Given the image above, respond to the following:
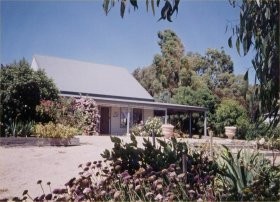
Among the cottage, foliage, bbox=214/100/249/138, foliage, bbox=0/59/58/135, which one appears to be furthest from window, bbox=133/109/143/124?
foliage, bbox=0/59/58/135

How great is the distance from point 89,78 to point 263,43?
26.7 metres

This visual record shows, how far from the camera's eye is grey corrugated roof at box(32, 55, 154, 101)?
27781mm

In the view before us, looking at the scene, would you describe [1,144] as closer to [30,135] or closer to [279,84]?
[30,135]

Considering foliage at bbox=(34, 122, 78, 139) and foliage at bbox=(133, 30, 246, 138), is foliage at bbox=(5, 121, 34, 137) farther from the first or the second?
foliage at bbox=(133, 30, 246, 138)

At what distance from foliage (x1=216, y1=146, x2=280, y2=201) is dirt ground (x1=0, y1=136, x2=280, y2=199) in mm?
3832

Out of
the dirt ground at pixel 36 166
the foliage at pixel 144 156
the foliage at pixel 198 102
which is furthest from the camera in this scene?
the foliage at pixel 198 102

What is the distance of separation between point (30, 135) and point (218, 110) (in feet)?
62.6

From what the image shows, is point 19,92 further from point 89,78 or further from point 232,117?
point 232,117

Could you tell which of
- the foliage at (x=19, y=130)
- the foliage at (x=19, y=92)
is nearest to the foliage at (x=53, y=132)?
the foliage at (x=19, y=130)

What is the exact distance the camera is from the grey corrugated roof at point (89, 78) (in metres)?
27.8

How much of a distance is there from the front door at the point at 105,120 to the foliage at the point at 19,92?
10.2 metres

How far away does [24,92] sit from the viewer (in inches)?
707

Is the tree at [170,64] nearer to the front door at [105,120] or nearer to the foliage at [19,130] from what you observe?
the front door at [105,120]

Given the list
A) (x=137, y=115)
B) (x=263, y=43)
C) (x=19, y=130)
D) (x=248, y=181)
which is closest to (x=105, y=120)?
(x=137, y=115)
